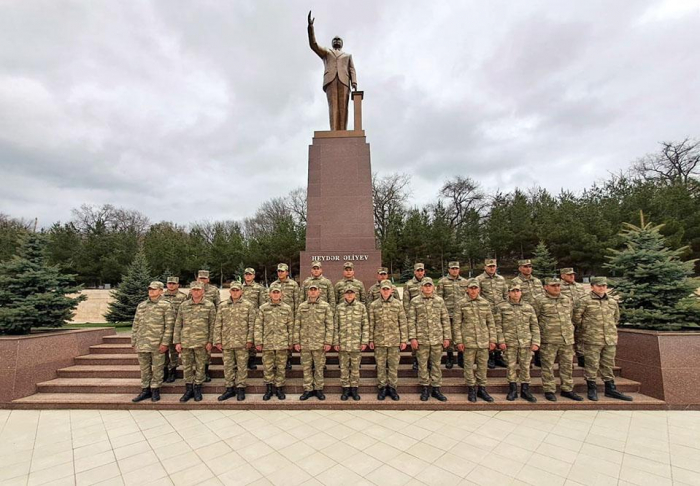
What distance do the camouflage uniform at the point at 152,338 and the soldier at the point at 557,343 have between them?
5876 mm

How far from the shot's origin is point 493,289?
5.58 metres

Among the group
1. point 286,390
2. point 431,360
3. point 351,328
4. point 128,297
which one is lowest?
point 286,390

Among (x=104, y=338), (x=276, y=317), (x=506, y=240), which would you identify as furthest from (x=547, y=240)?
(x=104, y=338)

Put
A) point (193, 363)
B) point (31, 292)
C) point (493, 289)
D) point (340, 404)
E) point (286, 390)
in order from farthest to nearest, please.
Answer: point (31, 292) → point (493, 289) → point (286, 390) → point (193, 363) → point (340, 404)

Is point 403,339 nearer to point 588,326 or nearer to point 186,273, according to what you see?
point 588,326

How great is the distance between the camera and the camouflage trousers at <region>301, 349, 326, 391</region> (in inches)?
186

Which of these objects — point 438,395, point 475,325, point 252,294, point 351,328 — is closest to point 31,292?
point 252,294

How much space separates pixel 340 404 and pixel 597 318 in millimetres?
4143

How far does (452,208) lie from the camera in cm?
3434

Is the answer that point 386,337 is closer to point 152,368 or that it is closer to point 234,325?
point 234,325

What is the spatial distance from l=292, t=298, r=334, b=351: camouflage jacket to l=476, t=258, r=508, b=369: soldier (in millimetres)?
2857

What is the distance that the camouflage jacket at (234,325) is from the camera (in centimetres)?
471
